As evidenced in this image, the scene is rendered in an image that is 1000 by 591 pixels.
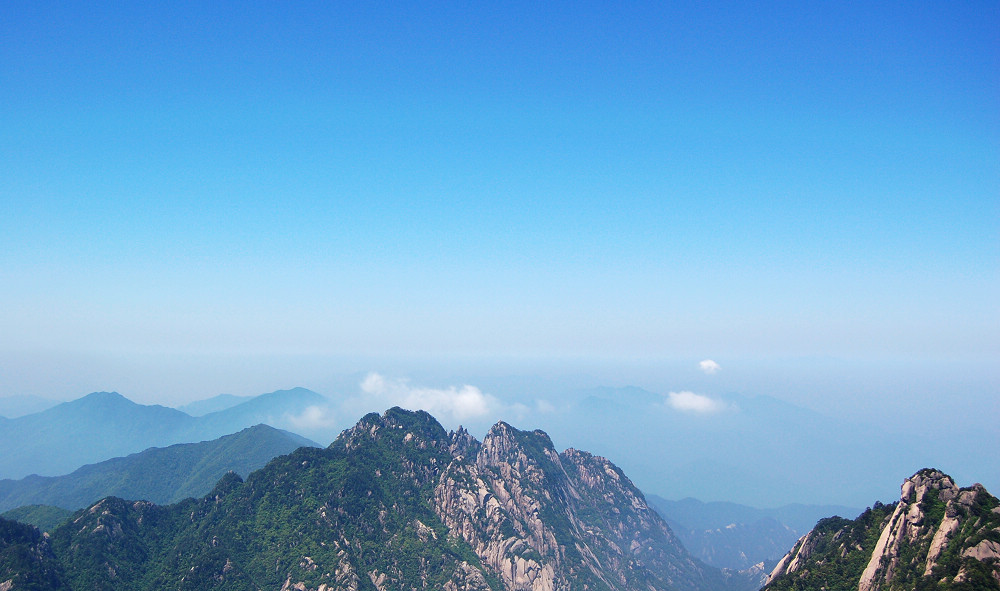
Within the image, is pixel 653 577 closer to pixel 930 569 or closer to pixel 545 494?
pixel 545 494

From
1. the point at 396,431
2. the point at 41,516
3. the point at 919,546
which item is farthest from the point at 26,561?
the point at 919,546

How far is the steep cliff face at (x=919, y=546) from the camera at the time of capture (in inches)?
2516

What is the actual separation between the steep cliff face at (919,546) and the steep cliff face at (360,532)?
256 feet

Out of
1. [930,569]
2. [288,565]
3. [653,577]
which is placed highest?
[930,569]

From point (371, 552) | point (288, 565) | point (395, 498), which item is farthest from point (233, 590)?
point (395, 498)

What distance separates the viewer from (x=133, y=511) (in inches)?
5359

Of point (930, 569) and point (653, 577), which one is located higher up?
point (930, 569)

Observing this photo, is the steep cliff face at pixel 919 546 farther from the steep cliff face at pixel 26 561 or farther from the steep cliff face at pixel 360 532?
the steep cliff face at pixel 26 561

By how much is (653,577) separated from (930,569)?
137705 mm

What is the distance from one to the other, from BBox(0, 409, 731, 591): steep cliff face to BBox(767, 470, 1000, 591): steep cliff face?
3068 inches

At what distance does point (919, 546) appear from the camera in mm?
75312

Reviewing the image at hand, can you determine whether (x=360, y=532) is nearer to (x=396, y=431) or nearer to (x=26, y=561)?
(x=396, y=431)

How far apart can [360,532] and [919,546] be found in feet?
384

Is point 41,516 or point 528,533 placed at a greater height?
point 41,516
